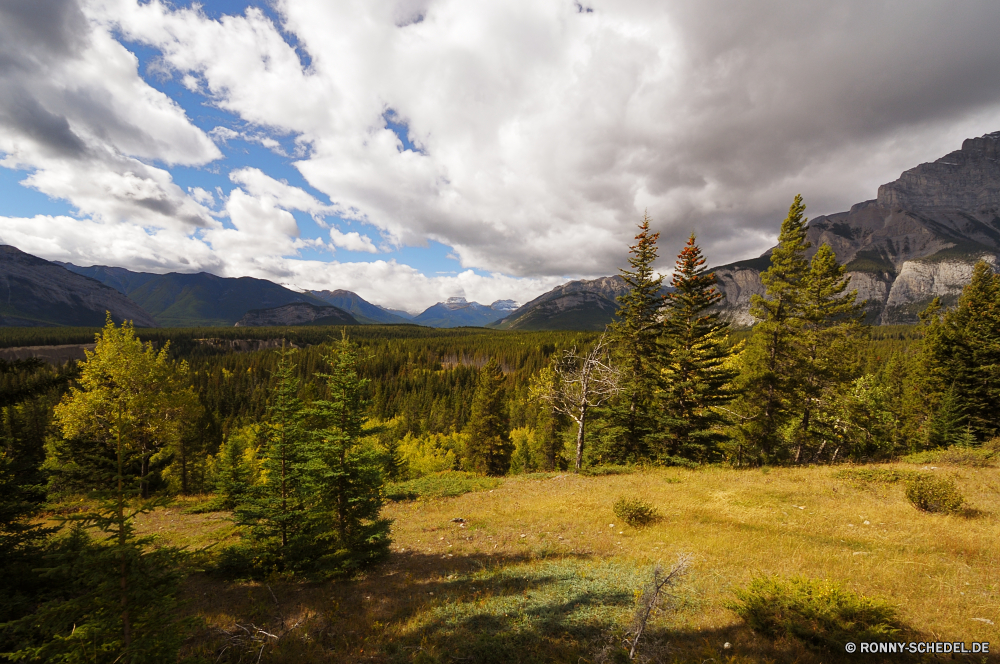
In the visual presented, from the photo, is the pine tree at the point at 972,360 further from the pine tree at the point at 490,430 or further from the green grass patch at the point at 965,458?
the pine tree at the point at 490,430

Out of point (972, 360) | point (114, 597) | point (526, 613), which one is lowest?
point (526, 613)

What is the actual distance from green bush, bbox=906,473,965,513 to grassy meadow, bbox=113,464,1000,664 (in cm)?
Answer: 41

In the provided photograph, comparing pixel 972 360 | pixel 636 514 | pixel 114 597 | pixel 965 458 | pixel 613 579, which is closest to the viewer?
pixel 114 597

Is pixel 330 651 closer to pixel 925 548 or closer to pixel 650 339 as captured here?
pixel 925 548

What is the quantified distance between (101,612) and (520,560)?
30.9 feet

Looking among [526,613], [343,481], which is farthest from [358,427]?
[526,613]

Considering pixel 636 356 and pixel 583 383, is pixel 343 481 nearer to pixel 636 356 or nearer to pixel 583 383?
pixel 583 383

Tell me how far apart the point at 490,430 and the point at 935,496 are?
1232 inches

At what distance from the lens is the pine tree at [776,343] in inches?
786

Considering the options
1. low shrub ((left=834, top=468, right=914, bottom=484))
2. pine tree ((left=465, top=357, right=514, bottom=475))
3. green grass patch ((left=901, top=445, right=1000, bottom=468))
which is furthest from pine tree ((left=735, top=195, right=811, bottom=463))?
pine tree ((left=465, top=357, right=514, bottom=475))

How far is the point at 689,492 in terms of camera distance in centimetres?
1571

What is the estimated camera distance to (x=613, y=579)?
916 centimetres

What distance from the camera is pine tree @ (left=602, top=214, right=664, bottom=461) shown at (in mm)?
21938

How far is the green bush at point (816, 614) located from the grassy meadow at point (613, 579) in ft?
0.74
